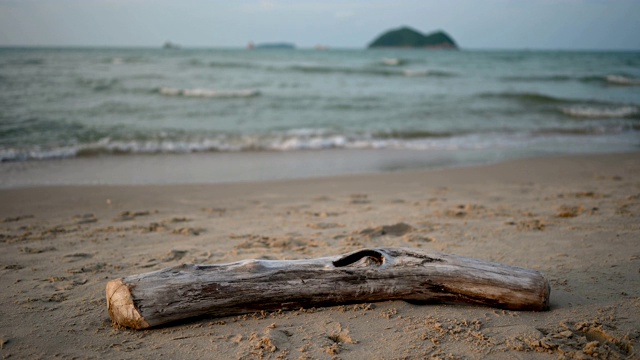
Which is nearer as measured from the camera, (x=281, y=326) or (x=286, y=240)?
(x=281, y=326)

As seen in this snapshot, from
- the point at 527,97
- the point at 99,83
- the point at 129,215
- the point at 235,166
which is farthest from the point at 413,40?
the point at 129,215

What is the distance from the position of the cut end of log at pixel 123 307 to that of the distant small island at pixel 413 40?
9569 cm

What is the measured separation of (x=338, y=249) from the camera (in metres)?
4.04

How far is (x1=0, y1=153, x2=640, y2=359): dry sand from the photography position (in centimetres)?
254

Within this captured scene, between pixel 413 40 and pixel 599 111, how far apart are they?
8247 centimetres

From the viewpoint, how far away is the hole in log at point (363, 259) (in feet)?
9.57

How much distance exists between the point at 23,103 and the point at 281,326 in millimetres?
14074

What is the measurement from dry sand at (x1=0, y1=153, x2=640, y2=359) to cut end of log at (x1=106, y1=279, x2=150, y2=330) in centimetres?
8

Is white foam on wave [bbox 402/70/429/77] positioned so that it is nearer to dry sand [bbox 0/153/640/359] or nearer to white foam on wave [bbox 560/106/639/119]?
white foam on wave [bbox 560/106/639/119]

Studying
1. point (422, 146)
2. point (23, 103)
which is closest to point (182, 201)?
point (422, 146)

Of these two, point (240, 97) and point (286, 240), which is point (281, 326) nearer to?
point (286, 240)

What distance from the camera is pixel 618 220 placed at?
4711 millimetres

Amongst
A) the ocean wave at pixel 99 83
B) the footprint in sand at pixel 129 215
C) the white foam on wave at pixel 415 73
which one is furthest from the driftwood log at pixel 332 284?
the white foam on wave at pixel 415 73

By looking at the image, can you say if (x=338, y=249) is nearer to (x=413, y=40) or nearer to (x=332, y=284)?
(x=332, y=284)
